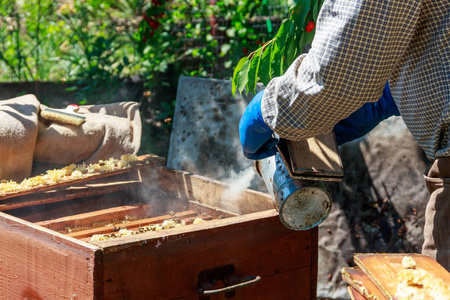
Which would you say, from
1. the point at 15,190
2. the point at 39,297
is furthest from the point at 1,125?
the point at 39,297

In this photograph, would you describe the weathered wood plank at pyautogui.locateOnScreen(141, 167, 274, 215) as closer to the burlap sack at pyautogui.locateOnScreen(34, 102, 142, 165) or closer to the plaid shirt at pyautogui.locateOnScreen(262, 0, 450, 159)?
the burlap sack at pyautogui.locateOnScreen(34, 102, 142, 165)

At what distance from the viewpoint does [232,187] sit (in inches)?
107

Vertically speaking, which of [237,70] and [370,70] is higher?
[237,70]

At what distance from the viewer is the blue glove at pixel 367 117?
1.99m

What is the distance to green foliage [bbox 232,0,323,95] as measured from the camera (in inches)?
102

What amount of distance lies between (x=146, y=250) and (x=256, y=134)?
1.91 feet

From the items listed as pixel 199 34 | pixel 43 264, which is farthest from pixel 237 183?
pixel 199 34

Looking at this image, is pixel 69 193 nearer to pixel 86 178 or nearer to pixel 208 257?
pixel 86 178

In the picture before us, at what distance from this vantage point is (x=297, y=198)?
1.93 m

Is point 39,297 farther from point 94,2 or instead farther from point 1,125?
point 94,2

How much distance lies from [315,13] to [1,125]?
1.63m

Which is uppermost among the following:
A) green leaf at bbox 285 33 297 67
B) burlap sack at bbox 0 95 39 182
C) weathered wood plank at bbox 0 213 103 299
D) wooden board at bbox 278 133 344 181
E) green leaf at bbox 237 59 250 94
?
green leaf at bbox 285 33 297 67

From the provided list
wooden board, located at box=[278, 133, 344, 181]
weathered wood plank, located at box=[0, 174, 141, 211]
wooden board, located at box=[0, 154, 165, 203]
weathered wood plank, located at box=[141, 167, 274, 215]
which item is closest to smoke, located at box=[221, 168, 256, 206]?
A: weathered wood plank, located at box=[141, 167, 274, 215]

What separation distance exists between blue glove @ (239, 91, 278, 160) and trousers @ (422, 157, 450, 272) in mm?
581
